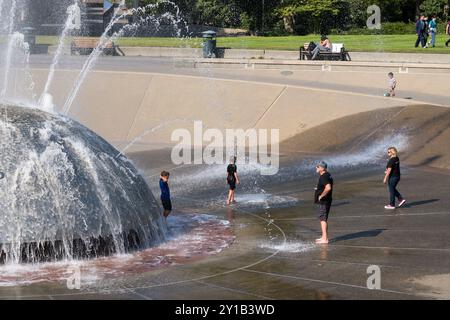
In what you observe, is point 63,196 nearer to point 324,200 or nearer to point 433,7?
point 324,200

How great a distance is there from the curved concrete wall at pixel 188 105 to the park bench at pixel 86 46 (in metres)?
13.2

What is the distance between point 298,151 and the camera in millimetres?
24406

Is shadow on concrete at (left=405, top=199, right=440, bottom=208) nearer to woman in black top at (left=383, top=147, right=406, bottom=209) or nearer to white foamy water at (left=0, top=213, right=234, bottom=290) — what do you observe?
woman in black top at (left=383, top=147, right=406, bottom=209)

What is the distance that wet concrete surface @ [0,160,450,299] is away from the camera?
11.0 metres

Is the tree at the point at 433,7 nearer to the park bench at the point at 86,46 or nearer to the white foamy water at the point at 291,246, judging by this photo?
the park bench at the point at 86,46

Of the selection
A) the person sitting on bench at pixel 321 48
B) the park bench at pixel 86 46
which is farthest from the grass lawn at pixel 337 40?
the person sitting on bench at pixel 321 48

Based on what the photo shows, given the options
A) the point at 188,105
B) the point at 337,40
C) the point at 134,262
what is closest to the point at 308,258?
the point at 134,262

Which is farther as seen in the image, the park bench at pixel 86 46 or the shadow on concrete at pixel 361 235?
the park bench at pixel 86 46

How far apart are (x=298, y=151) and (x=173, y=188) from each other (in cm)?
601

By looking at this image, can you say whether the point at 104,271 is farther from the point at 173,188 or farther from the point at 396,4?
the point at 396,4

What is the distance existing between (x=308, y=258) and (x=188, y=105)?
16281 millimetres

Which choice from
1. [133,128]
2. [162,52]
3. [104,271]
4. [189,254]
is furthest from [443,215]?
[162,52]

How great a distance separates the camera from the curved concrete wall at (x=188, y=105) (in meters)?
26.7

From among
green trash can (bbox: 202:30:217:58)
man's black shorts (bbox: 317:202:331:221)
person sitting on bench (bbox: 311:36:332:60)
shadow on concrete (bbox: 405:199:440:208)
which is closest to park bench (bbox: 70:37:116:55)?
green trash can (bbox: 202:30:217:58)
